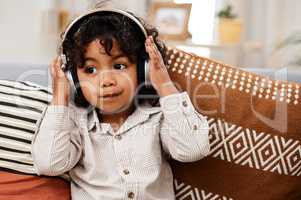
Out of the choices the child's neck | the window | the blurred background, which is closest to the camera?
the child's neck

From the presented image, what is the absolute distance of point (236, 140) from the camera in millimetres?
1076

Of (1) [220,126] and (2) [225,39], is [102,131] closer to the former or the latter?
(1) [220,126]

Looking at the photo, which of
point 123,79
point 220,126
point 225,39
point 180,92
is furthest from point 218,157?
point 225,39

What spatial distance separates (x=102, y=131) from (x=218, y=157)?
27 centimetres

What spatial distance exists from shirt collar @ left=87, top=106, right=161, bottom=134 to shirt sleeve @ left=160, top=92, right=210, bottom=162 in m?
0.05

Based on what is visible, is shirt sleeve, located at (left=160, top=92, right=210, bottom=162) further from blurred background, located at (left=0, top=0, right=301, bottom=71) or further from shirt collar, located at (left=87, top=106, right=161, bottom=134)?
blurred background, located at (left=0, top=0, right=301, bottom=71)

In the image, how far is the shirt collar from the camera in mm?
1093

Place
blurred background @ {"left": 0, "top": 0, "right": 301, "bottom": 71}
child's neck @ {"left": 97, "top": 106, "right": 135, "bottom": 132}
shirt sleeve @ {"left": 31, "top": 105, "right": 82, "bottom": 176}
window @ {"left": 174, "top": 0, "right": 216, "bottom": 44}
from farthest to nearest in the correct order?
window @ {"left": 174, "top": 0, "right": 216, "bottom": 44} < blurred background @ {"left": 0, "top": 0, "right": 301, "bottom": 71} < child's neck @ {"left": 97, "top": 106, "right": 135, "bottom": 132} < shirt sleeve @ {"left": 31, "top": 105, "right": 82, "bottom": 176}

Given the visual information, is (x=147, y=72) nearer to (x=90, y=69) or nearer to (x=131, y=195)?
(x=90, y=69)

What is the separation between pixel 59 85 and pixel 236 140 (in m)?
0.42

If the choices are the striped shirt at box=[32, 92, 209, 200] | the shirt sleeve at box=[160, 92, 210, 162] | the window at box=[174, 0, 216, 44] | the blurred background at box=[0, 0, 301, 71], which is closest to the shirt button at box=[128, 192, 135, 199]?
the striped shirt at box=[32, 92, 209, 200]

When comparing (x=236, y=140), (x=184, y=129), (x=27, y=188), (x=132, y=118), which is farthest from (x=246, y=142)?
(x=27, y=188)

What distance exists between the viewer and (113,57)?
1.05 metres

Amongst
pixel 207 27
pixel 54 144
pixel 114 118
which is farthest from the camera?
pixel 207 27
